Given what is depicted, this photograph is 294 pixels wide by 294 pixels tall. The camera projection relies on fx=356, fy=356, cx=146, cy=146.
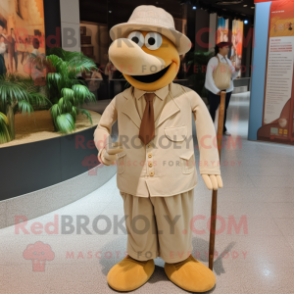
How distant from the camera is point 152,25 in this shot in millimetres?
1724

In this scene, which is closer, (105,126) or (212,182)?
(212,182)

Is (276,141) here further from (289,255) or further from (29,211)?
(29,211)

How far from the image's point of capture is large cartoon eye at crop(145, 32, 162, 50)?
5.81ft

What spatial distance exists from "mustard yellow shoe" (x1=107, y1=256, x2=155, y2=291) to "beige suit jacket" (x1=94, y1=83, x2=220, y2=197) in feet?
1.53

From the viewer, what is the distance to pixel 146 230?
2023 millimetres

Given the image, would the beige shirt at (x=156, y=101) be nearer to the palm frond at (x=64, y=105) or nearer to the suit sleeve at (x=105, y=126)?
the suit sleeve at (x=105, y=126)

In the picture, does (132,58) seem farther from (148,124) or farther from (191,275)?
(191,275)

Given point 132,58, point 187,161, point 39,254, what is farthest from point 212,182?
point 39,254

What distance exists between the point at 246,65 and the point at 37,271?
53.9 ft

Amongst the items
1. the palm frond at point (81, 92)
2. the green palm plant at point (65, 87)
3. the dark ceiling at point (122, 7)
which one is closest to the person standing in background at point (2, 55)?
the green palm plant at point (65, 87)

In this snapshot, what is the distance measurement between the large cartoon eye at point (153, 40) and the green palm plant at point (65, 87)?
1.81 meters

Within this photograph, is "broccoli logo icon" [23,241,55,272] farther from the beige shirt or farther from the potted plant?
the potted plant

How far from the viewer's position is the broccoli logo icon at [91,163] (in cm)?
349

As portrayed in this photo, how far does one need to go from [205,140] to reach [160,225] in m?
0.54
